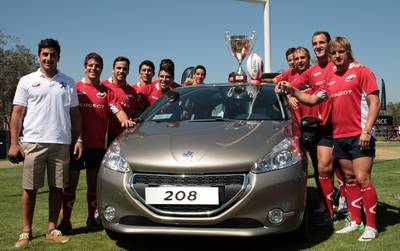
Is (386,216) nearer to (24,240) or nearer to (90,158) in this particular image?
(90,158)

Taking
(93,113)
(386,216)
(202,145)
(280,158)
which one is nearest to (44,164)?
A: (93,113)

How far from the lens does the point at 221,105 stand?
4.60 m

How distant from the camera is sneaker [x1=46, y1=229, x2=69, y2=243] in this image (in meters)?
4.23

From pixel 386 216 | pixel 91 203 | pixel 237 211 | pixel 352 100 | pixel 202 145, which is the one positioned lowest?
pixel 386 216

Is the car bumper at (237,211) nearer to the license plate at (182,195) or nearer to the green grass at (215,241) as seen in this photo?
the license plate at (182,195)

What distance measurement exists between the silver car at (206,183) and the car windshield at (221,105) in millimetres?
538

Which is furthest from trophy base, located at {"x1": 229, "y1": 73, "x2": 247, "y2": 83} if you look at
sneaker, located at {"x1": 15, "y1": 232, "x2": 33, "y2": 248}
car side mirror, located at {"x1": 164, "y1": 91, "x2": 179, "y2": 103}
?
sneaker, located at {"x1": 15, "y1": 232, "x2": 33, "y2": 248}

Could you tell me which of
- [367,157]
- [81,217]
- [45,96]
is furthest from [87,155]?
[367,157]

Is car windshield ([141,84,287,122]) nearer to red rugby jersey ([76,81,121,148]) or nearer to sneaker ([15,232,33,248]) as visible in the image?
red rugby jersey ([76,81,121,148])

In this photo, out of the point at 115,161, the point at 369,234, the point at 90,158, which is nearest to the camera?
the point at 115,161

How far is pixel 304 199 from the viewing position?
3586 mm

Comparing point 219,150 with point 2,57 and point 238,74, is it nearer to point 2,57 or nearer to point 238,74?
point 238,74

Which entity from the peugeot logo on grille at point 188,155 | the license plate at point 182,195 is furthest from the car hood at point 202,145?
the license plate at point 182,195

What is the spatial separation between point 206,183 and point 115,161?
818 millimetres
